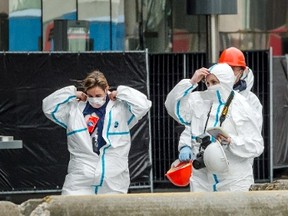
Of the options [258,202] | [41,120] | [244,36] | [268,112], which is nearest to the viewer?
[258,202]

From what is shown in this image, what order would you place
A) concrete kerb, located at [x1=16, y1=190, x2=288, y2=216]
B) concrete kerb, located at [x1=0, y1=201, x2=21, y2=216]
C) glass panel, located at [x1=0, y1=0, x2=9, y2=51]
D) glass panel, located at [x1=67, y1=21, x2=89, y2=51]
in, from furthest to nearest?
glass panel, located at [x1=0, y1=0, x2=9, y2=51] < glass panel, located at [x1=67, y1=21, x2=89, y2=51] < concrete kerb, located at [x1=16, y1=190, x2=288, y2=216] < concrete kerb, located at [x1=0, y1=201, x2=21, y2=216]

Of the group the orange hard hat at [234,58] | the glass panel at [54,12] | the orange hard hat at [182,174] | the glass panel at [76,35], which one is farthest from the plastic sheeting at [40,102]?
the glass panel at [54,12]

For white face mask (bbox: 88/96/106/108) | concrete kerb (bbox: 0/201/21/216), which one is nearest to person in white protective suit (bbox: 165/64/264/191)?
white face mask (bbox: 88/96/106/108)

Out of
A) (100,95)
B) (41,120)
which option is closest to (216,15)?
(41,120)

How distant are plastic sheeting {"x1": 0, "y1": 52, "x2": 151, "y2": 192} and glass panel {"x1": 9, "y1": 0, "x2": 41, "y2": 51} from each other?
6174 millimetres

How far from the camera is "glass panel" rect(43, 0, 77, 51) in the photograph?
66.8ft

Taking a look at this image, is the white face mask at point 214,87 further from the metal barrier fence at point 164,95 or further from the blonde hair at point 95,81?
the metal barrier fence at point 164,95

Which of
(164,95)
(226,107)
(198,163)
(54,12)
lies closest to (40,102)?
(164,95)

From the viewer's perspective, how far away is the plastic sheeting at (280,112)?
52.5ft

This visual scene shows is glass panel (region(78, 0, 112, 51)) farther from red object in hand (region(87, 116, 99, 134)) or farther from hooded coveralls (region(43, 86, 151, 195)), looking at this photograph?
red object in hand (region(87, 116, 99, 134))

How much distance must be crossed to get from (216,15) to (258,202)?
365 inches

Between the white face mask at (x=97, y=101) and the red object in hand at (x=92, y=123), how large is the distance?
0.09 metres

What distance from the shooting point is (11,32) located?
801 inches

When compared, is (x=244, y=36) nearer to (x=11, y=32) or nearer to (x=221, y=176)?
(x=11, y=32)
